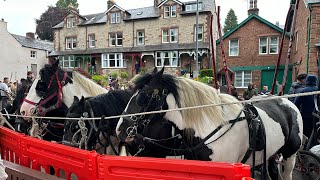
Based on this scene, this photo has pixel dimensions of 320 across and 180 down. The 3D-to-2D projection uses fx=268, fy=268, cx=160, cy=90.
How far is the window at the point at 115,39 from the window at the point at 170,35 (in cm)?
569

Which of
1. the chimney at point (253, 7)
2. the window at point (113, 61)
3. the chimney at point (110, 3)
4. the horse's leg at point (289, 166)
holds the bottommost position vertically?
the horse's leg at point (289, 166)

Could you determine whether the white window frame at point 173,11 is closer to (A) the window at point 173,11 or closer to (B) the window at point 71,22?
(A) the window at point 173,11

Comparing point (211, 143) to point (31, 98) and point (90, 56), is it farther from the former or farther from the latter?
point (90, 56)

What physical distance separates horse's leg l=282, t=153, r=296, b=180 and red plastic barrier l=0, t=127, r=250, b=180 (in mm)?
2647

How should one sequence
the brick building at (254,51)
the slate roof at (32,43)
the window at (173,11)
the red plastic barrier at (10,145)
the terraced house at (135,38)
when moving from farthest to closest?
the slate roof at (32,43), the window at (173,11), the terraced house at (135,38), the brick building at (254,51), the red plastic barrier at (10,145)

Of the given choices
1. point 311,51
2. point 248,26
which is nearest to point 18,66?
point 248,26

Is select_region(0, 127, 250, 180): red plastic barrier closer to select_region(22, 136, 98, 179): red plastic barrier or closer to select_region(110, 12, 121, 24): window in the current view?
select_region(22, 136, 98, 179): red plastic barrier

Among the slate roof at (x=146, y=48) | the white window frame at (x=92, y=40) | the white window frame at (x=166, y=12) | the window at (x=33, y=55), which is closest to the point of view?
the slate roof at (x=146, y=48)

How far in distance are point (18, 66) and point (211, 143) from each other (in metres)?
38.9

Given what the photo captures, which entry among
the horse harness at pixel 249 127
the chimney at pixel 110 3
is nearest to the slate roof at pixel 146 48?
the chimney at pixel 110 3

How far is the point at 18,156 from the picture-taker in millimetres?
3273

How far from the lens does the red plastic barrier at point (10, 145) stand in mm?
3232

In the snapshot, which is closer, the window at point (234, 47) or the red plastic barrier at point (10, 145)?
the red plastic barrier at point (10, 145)

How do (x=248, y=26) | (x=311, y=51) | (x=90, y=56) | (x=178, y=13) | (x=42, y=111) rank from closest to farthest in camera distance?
(x=42, y=111) → (x=311, y=51) → (x=248, y=26) → (x=178, y=13) → (x=90, y=56)
